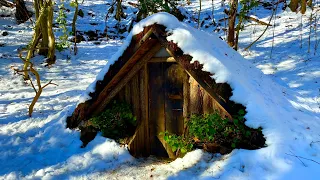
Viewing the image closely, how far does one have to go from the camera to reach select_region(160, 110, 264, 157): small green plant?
4117mm

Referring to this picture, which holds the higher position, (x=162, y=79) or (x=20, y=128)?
(x=162, y=79)

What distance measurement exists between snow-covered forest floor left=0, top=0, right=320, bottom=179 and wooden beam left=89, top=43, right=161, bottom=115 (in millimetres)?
686

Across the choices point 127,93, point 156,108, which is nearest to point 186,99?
point 156,108

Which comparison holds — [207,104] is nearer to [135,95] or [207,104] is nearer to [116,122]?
[135,95]

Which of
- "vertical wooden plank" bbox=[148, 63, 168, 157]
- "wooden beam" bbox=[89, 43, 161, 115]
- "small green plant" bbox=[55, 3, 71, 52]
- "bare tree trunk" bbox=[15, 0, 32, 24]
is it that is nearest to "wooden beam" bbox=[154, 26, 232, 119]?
"wooden beam" bbox=[89, 43, 161, 115]

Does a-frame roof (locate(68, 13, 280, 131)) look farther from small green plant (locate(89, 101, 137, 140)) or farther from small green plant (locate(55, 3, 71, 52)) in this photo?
small green plant (locate(55, 3, 71, 52))

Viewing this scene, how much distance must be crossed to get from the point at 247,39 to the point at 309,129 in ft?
33.8

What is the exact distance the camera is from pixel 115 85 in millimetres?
5273

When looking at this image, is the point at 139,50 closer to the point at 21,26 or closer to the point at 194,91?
the point at 194,91

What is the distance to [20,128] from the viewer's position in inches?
237

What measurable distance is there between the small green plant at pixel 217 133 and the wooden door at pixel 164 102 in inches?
19.8

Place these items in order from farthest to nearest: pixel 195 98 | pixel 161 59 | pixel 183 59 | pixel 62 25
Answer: pixel 62 25
pixel 161 59
pixel 195 98
pixel 183 59

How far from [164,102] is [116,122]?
3.33 ft

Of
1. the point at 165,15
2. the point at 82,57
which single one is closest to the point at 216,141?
the point at 165,15
